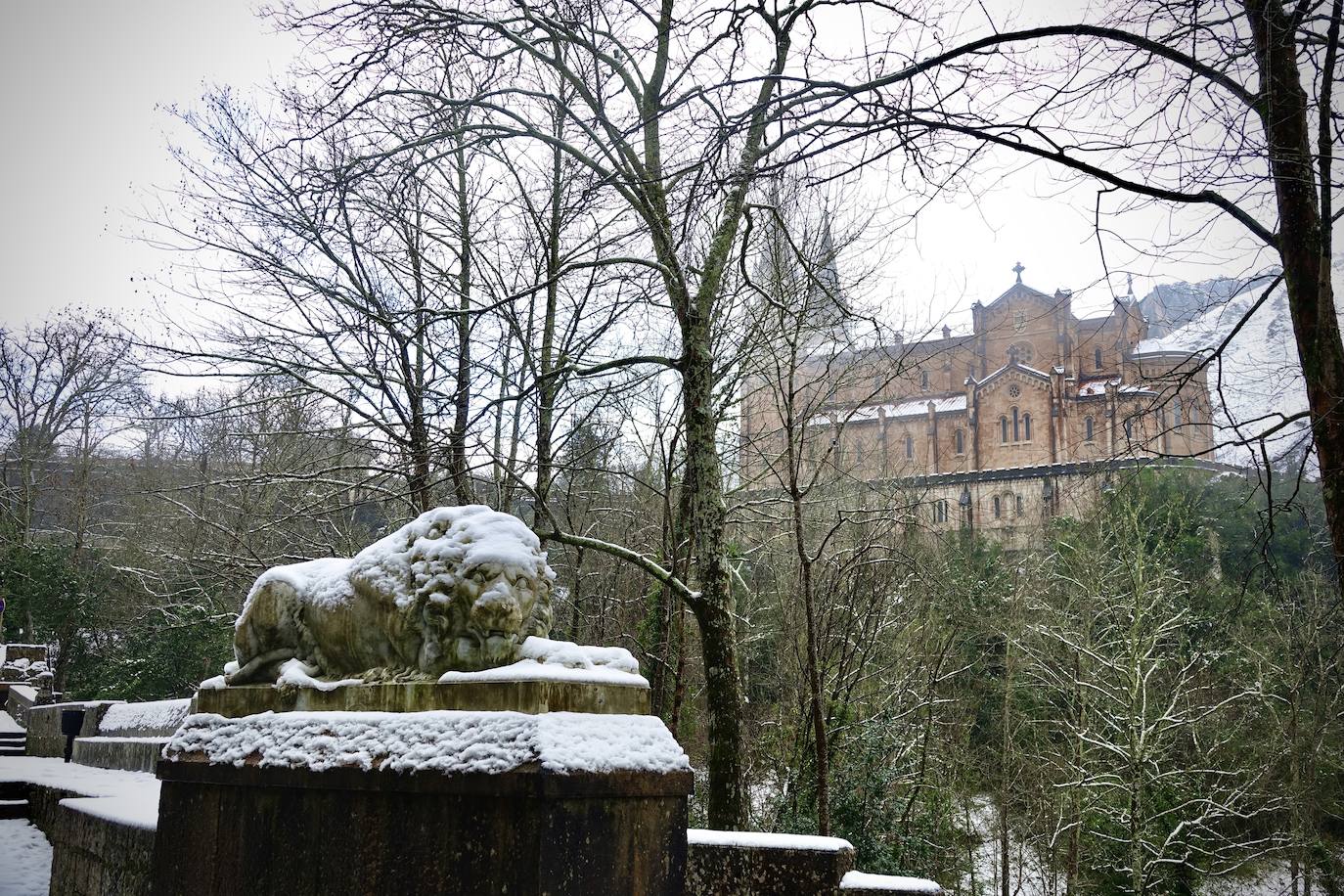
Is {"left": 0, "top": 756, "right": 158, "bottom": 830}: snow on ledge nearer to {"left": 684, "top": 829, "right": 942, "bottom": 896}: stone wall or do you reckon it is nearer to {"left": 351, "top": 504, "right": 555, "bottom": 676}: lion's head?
{"left": 351, "top": 504, "right": 555, "bottom": 676}: lion's head

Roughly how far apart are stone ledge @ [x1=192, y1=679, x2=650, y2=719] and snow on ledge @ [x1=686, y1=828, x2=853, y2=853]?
1.18 metres

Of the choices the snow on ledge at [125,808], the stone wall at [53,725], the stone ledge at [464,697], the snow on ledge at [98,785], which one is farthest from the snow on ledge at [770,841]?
the stone wall at [53,725]

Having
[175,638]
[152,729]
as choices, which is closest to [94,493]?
[175,638]

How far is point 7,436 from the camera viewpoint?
34.5m

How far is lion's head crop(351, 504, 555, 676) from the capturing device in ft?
13.8

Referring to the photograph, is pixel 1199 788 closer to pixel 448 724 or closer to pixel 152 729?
pixel 152 729

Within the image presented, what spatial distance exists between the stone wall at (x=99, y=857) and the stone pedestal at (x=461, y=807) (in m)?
1.77

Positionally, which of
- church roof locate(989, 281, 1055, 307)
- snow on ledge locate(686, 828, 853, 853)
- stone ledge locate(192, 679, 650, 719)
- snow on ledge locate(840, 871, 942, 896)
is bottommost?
snow on ledge locate(840, 871, 942, 896)

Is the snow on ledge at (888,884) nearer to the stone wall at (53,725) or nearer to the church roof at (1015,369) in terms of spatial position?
the stone wall at (53,725)

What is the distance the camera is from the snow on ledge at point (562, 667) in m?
3.98

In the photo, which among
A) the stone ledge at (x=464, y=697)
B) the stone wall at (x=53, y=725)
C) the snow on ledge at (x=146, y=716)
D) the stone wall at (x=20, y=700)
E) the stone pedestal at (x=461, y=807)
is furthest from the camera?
the stone wall at (x=20, y=700)

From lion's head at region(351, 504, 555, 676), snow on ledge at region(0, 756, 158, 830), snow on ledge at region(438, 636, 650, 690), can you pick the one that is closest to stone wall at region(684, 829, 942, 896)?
snow on ledge at region(438, 636, 650, 690)

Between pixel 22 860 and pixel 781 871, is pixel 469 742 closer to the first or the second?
pixel 781 871

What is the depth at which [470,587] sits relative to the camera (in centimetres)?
427
